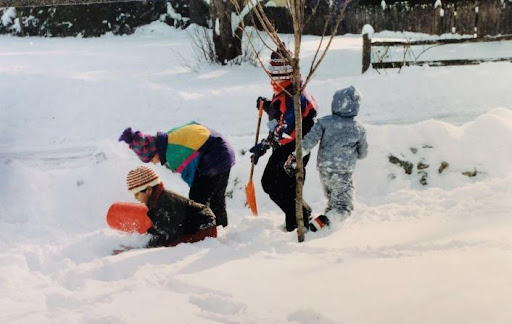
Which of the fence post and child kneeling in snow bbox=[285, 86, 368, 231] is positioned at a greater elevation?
the fence post

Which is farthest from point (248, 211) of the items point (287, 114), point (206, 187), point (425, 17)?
point (425, 17)

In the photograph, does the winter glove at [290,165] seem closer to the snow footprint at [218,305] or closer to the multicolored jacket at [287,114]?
the multicolored jacket at [287,114]

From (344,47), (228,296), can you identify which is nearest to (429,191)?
(228,296)

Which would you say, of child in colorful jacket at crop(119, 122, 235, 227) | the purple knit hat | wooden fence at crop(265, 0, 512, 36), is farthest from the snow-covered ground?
wooden fence at crop(265, 0, 512, 36)

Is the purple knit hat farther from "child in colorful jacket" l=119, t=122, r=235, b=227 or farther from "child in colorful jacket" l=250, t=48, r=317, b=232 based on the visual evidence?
"child in colorful jacket" l=250, t=48, r=317, b=232

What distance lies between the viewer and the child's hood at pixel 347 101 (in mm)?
4367

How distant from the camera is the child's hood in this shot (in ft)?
14.3

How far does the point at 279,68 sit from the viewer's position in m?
4.32

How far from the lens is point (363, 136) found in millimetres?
4508

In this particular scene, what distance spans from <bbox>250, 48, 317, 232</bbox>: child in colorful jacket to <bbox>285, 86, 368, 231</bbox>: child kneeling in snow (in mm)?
136

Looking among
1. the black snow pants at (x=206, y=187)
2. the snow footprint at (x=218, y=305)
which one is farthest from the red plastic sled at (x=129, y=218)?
the snow footprint at (x=218, y=305)

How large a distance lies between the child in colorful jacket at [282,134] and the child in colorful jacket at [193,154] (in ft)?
0.96

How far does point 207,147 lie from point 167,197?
600 millimetres

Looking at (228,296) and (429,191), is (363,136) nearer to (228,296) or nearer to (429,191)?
(429,191)
